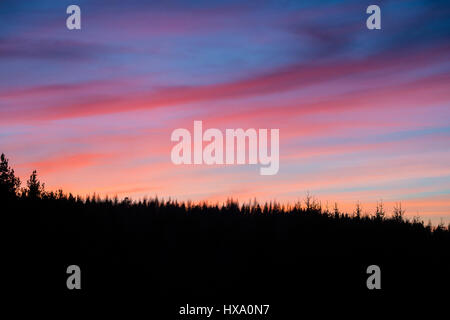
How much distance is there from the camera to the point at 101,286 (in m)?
15.0

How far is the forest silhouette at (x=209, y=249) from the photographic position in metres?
15.3

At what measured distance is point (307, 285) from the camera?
51.4ft

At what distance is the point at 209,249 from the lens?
54.5 feet

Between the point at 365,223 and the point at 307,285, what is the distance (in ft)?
22.4

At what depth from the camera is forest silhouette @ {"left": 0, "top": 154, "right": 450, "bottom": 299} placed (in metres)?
15.3

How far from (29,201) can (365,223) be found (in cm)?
1310
